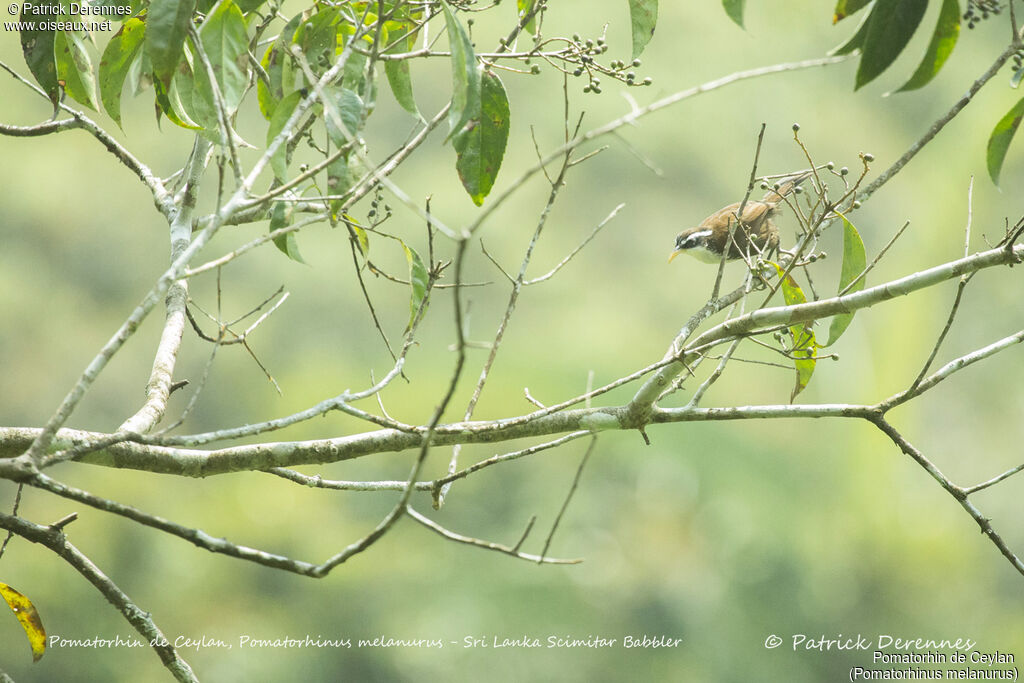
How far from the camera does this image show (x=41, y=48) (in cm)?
205

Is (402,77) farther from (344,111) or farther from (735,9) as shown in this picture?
(735,9)

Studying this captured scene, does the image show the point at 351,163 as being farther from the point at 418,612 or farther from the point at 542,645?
the point at 418,612

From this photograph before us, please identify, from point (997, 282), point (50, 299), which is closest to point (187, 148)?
point (50, 299)

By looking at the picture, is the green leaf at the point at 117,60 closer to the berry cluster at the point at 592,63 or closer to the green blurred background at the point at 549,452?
the berry cluster at the point at 592,63

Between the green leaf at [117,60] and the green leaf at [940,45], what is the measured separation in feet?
6.09

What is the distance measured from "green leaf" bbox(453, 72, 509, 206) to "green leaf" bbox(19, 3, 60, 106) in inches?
39.6

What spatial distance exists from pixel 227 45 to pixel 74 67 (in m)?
0.64

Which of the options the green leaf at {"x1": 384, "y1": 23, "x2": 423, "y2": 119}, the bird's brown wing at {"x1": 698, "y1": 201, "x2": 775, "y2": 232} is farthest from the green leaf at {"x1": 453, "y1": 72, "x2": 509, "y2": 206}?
the bird's brown wing at {"x1": 698, "y1": 201, "x2": 775, "y2": 232}
